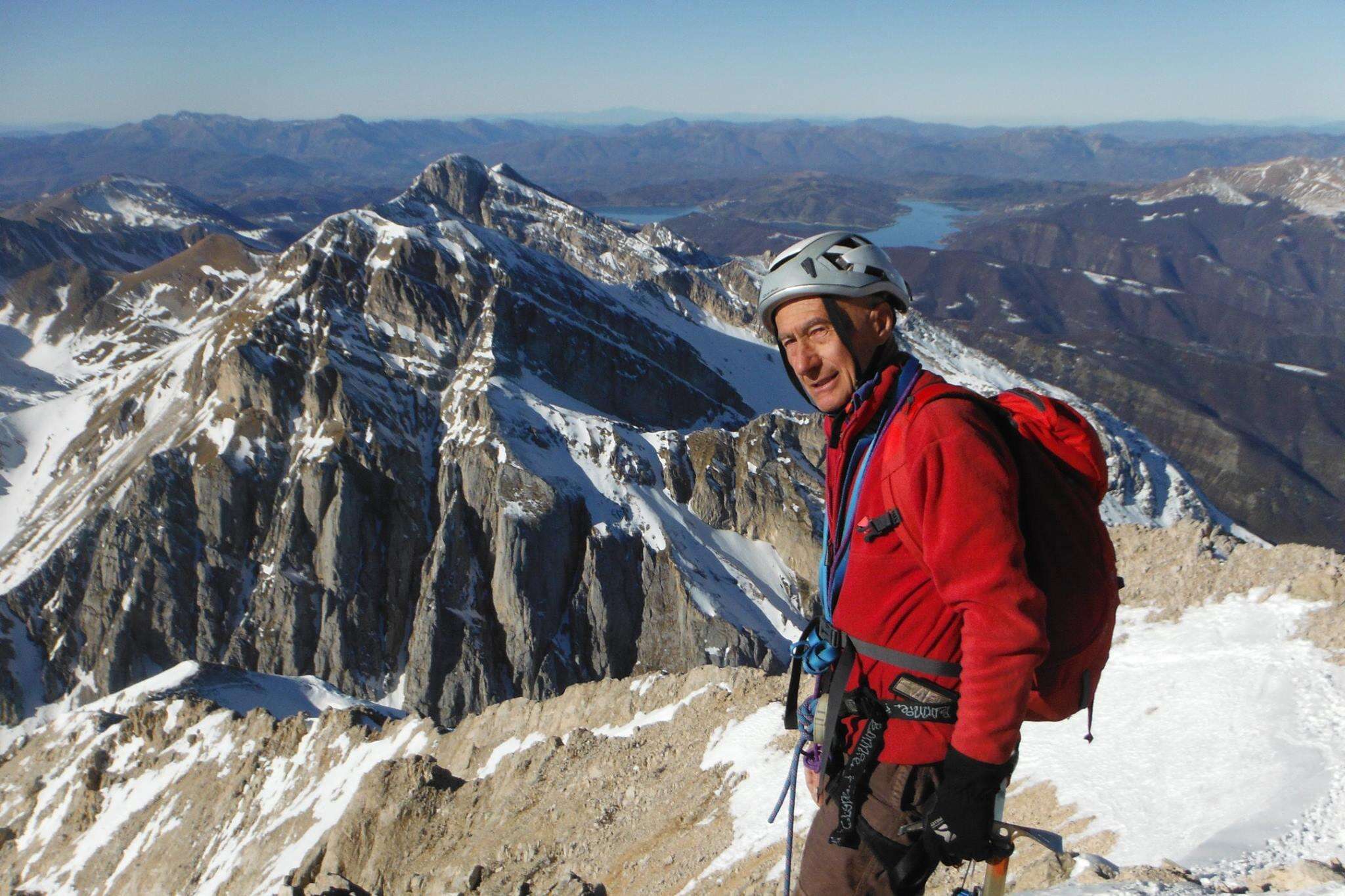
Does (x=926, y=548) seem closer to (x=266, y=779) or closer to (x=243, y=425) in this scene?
(x=266, y=779)

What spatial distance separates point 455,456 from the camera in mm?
91312

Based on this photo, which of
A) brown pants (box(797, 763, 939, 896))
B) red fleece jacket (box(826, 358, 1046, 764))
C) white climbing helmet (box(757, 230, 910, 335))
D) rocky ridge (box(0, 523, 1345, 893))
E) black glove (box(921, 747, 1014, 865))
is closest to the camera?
red fleece jacket (box(826, 358, 1046, 764))

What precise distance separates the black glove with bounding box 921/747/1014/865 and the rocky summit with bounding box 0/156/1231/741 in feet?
251

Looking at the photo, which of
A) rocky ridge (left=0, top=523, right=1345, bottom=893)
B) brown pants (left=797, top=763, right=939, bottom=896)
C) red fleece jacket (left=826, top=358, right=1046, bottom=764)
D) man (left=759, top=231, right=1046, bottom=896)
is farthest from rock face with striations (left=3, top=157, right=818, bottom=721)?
red fleece jacket (left=826, top=358, right=1046, bottom=764)

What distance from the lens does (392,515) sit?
89938 millimetres

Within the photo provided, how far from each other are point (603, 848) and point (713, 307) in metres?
158

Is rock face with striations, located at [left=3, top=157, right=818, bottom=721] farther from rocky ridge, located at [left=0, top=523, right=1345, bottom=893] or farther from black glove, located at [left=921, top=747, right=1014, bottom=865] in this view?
black glove, located at [left=921, top=747, right=1014, bottom=865]

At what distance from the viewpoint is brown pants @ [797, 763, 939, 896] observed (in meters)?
4.74

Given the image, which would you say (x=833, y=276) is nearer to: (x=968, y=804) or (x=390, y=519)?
(x=968, y=804)

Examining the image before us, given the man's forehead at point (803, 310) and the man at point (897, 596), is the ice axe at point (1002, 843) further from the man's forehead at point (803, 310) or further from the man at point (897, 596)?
the man's forehead at point (803, 310)

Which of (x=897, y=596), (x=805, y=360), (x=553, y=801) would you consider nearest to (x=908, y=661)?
(x=897, y=596)

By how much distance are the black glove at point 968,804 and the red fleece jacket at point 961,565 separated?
0.34ft

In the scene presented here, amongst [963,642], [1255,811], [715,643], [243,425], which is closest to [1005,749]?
[963,642]

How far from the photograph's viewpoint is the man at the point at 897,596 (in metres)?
3.90
